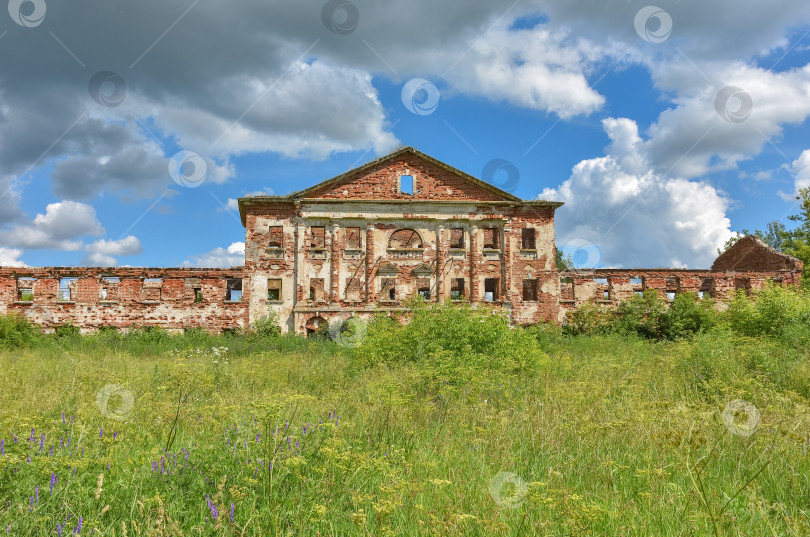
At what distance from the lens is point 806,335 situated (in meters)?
11.9

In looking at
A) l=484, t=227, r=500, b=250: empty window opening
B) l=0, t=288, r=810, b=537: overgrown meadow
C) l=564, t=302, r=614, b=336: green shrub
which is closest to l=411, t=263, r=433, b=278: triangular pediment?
l=484, t=227, r=500, b=250: empty window opening

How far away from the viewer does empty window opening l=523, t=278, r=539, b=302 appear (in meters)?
27.4

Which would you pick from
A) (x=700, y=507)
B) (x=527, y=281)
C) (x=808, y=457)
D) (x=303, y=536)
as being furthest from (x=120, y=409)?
(x=527, y=281)

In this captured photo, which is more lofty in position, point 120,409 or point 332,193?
point 332,193

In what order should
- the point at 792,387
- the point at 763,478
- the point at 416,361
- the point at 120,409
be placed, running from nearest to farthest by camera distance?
the point at 763,478 → the point at 120,409 → the point at 792,387 → the point at 416,361

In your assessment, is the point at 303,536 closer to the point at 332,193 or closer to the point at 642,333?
the point at 332,193

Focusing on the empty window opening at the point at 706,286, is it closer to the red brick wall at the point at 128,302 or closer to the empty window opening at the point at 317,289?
the empty window opening at the point at 317,289

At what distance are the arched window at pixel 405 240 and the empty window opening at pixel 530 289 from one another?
6.35 meters

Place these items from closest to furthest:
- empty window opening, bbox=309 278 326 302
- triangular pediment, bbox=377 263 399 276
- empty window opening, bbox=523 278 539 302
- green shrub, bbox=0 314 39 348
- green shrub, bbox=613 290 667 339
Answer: green shrub, bbox=0 314 39 348 < green shrub, bbox=613 290 667 339 < empty window opening, bbox=309 278 326 302 < triangular pediment, bbox=377 263 399 276 < empty window opening, bbox=523 278 539 302

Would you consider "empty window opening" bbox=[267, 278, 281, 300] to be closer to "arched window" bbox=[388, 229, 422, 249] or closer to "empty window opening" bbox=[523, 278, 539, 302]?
"arched window" bbox=[388, 229, 422, 249]

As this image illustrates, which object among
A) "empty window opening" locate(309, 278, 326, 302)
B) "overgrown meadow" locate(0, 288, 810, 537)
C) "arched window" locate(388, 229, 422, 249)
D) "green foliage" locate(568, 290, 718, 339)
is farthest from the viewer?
"arched window" locate(388, 229, 422, 249)

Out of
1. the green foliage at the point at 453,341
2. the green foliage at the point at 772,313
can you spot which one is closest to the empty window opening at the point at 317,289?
the green foliage at the point at 453,341

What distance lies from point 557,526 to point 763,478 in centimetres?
222

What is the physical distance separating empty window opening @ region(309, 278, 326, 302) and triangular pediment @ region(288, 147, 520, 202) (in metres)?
4.39
